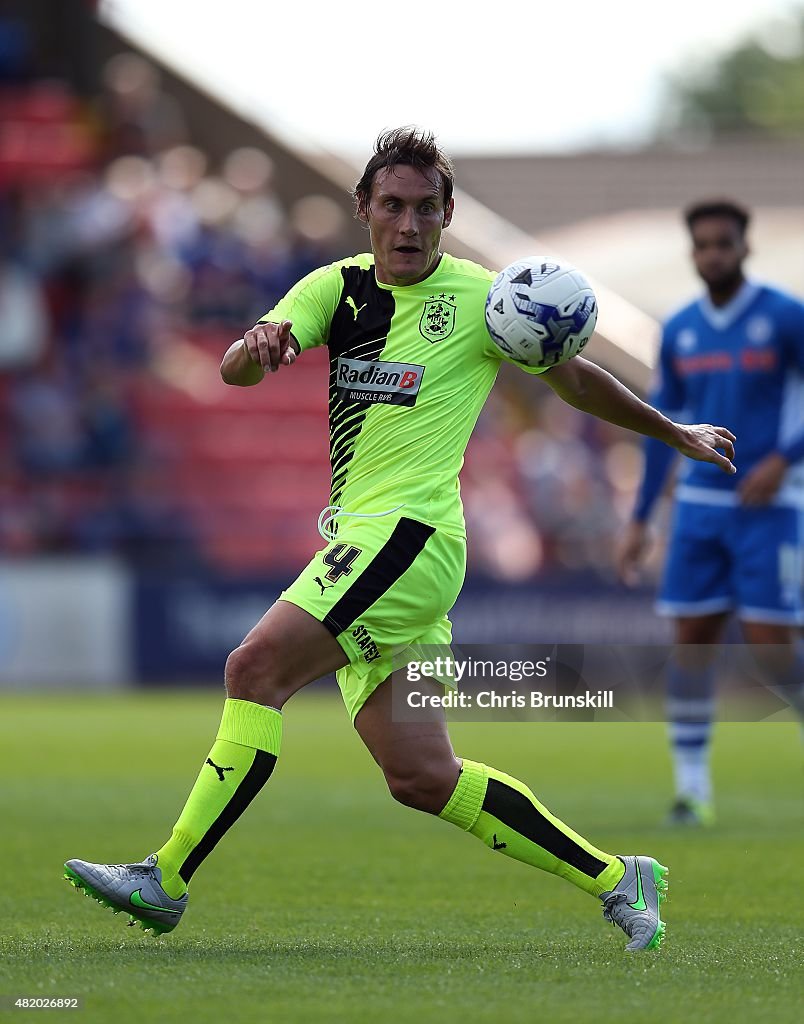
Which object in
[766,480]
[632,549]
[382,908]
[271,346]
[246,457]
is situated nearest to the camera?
[271,346]

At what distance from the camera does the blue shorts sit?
8.41m

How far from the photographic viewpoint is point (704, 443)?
5.35 m

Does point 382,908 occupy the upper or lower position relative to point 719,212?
lower

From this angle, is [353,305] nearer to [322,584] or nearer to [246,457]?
[322,584]

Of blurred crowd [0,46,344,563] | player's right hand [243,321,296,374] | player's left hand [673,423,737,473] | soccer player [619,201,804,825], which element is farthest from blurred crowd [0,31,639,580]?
player's right hand [243,321,296,374]

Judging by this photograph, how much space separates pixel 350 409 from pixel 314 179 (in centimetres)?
2036

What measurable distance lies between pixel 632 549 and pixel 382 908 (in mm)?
3256

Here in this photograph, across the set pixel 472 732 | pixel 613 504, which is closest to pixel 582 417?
pixel 613 504

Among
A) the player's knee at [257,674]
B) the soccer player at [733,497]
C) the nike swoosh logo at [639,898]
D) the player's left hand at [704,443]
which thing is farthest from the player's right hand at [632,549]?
the player's knee at [257,674]

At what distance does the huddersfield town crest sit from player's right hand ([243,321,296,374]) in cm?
49

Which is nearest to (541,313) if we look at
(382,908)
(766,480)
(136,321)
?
(382,908)

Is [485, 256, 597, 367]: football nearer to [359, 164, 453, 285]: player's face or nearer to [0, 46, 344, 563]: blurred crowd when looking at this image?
[359, 164, 453, 285]: player's face

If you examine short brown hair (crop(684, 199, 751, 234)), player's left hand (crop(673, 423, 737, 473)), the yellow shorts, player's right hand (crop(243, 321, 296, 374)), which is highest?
short brown hair (crop(684, 199, 751, 234))

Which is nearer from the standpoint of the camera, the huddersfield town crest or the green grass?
the green grass
